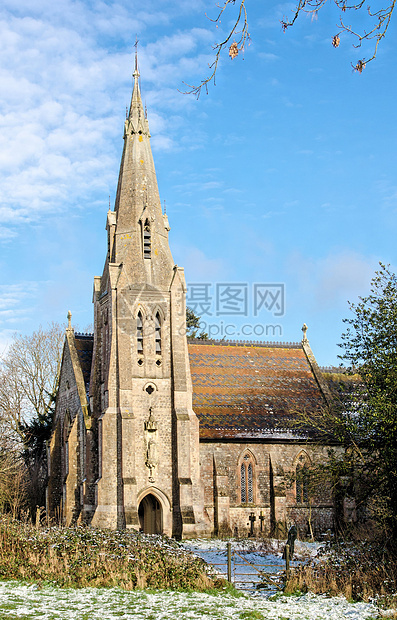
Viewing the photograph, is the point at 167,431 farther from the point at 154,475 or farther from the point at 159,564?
the point at 159,564

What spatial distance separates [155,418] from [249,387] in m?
6.62

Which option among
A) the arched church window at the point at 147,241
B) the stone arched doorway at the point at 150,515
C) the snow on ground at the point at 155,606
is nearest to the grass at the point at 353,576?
the snow on ground at the point at 155,606

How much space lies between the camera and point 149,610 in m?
14.8

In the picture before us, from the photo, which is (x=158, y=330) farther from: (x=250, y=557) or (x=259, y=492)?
(x=250, y=557)

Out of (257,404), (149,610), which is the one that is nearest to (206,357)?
(257,404)

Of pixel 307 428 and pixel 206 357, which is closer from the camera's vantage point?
pixel 307 428

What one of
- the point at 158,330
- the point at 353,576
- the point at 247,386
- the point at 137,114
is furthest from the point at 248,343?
the point at 353,576

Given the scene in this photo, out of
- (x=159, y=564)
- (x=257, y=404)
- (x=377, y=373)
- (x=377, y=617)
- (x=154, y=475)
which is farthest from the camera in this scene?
(x=257, y=404)

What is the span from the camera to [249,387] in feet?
117

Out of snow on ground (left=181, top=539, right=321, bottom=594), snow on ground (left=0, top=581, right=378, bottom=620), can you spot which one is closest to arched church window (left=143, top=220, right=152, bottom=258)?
snow on ground (left=181, top=539, right=321, bottom=594)

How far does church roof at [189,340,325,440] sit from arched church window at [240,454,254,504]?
1204 millimetres

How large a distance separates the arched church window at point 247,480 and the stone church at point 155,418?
0.15ft

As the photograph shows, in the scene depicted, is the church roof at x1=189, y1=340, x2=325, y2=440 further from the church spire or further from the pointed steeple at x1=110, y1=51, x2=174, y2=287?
the church spire

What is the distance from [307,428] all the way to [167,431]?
7182mm
